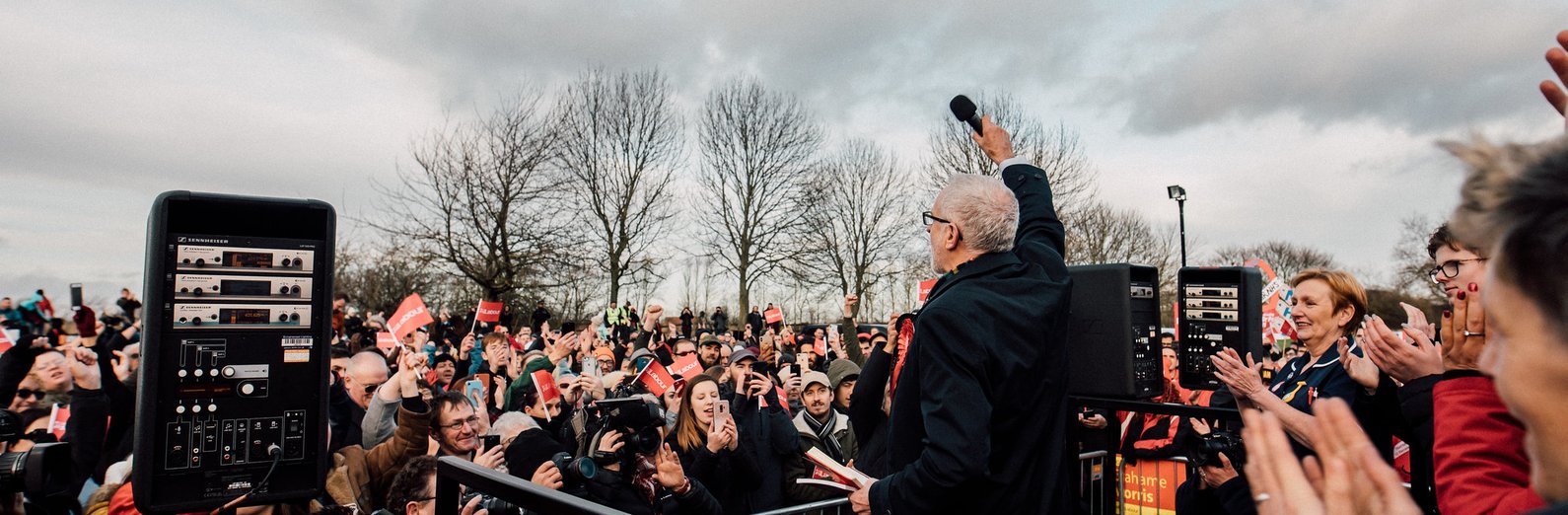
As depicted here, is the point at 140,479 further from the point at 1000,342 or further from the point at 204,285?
→ the point at 1000,342

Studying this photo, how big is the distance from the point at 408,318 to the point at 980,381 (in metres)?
6.09

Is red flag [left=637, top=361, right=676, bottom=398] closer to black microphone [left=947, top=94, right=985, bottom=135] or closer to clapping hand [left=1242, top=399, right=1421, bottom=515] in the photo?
black microphone [left=947, top=94, right=985, bottom=135]

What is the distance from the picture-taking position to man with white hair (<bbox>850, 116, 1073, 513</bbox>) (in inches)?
113

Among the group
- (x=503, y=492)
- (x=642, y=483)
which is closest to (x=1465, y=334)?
(x=503, y=492)

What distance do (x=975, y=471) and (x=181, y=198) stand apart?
2741 millimetres

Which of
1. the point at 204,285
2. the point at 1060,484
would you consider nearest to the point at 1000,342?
the point at 1060,484

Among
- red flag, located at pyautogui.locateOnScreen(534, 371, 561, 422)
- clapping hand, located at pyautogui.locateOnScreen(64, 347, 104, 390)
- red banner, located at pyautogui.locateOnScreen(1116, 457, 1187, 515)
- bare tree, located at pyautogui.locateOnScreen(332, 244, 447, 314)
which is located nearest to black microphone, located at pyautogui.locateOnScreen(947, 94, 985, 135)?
red banner, located at pyautogui.locateOnScreen(1116, 457, 1187, 515)

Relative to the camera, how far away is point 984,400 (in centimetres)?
289

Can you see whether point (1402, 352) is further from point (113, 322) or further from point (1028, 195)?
point (113, 322)

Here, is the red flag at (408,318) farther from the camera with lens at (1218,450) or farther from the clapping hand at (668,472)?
the camera with lens at (1218,450)

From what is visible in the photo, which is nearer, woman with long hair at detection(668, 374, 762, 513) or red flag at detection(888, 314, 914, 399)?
red flag at detection(888, 314, 914, 399)

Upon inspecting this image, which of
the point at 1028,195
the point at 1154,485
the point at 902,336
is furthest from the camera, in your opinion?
the point at 1154,485

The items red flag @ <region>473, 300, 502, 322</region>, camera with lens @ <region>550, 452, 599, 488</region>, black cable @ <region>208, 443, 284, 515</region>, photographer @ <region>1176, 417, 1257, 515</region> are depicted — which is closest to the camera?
black cable @ <region>208, 443, 284, 515</region>

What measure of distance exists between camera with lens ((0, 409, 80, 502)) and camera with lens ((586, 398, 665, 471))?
68.7 inches
